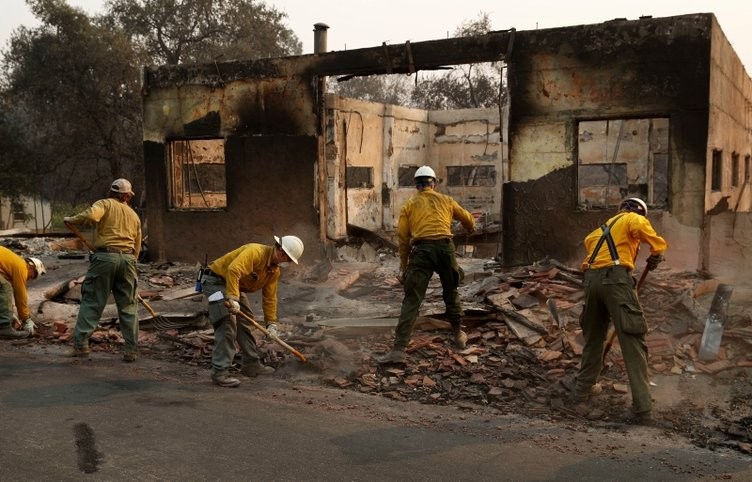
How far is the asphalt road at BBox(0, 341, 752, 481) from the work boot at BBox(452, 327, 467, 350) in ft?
5.32

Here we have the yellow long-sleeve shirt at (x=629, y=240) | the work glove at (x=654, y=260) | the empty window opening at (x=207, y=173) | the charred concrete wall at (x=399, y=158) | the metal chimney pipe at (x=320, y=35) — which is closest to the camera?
the yellow long-sleeve shirt at (x=629, y=240)

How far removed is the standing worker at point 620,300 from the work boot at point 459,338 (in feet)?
5.69

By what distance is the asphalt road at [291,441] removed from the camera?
4363 mm

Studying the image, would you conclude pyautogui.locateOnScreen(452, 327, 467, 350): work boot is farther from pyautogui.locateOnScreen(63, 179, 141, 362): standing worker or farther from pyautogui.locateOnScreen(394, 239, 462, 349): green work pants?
pyautogui.locateOnScreen(63, 179, 141, 362): standing worker

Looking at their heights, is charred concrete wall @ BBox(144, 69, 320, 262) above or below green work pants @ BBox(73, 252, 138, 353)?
above

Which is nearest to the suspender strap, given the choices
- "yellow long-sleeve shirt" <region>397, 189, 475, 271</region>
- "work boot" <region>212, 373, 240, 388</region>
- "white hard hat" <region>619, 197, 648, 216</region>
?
→ "white hard hat" <region>619, 197, 648, 216</region>

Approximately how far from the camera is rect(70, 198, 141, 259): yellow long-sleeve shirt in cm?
740

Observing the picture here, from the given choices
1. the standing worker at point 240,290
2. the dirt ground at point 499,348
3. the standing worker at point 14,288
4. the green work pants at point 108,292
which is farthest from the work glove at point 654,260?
the standing worker at point 14,288

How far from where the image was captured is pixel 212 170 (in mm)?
23500

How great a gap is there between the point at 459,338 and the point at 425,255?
3.50ft

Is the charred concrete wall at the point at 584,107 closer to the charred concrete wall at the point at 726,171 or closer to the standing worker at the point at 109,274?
the charred concrete wall at the point at 726,171

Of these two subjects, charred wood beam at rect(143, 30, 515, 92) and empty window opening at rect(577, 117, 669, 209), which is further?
empty window opening at rect(577, 117, 669, 209)

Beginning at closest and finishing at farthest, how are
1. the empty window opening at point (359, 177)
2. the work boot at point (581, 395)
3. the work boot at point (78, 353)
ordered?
1. the work boot at point (581, 395)
2. the work boot at point (78, 353)
3. the empty window opening at point (359, 177)

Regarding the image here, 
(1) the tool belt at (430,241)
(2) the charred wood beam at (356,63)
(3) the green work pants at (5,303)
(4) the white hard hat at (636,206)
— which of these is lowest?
(3) the green work pants at (5,303)
